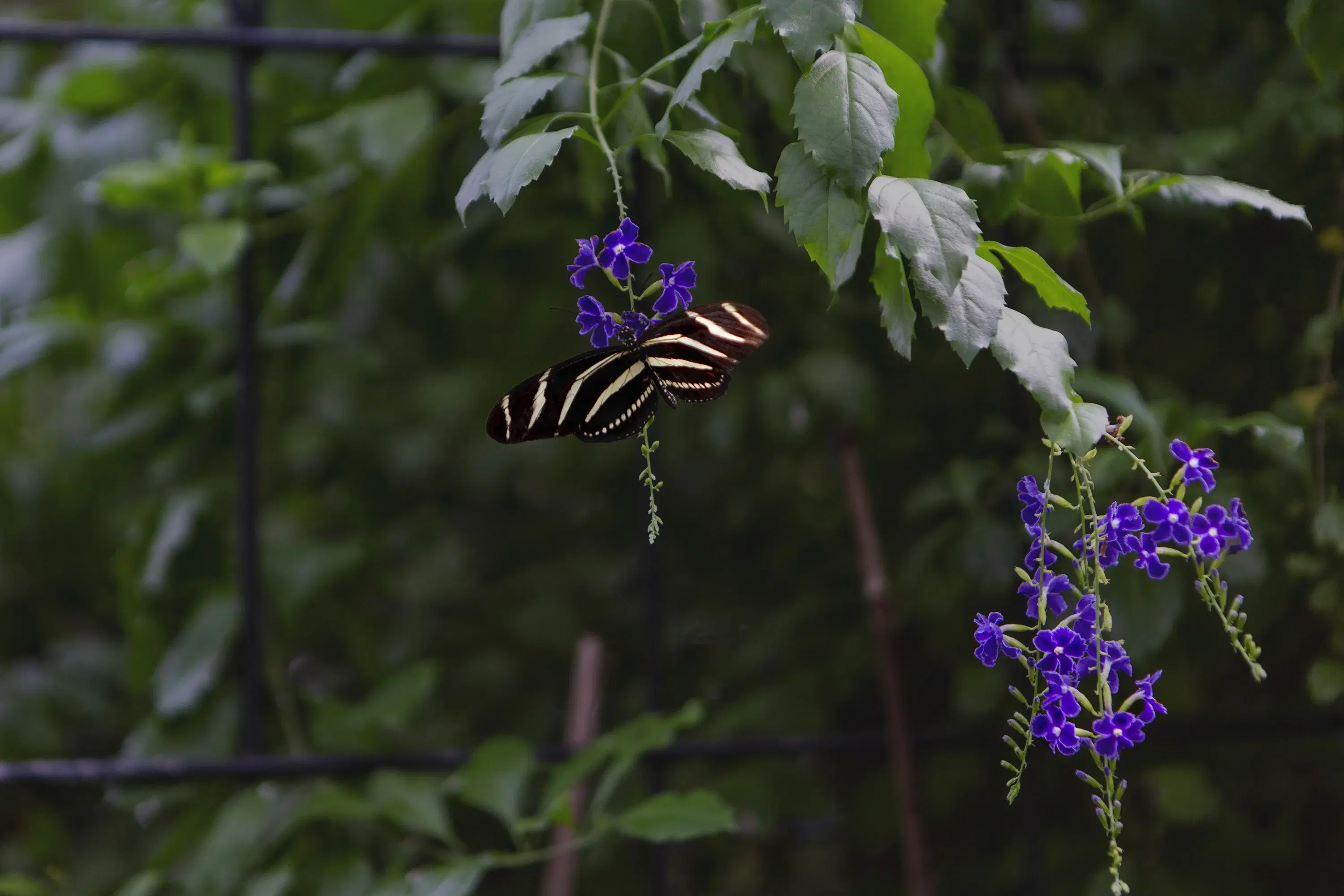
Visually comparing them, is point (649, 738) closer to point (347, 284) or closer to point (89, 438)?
point (347, 284)

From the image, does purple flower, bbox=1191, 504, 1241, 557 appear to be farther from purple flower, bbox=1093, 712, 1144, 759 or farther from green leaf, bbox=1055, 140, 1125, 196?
green leaf, bbox=1055, 140, 1125, 196

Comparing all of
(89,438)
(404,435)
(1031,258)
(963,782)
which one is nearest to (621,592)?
(404,435)

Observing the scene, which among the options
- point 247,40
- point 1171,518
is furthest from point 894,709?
point 247,40

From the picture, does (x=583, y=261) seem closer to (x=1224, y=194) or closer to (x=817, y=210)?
(x=817, y=210)

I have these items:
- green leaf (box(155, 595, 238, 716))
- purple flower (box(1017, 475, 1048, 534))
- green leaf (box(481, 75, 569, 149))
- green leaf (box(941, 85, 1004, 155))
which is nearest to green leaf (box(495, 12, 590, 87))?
green leaf (box(481, 75, 569, 149))

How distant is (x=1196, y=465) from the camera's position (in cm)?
71

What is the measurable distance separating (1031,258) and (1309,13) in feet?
1.35

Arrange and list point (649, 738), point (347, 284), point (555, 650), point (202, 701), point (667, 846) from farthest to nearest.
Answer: point (555, 650)
point (347, 284)
point (202, 701)
point (667, 846)
point (649, 738)

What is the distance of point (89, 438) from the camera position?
59.0 inches

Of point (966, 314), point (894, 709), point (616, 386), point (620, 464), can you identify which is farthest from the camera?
point (620, 464)

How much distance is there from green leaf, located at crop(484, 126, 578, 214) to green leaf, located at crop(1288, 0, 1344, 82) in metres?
0.63

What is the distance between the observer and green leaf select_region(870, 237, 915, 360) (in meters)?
0.70

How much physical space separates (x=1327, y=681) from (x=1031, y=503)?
53 cm

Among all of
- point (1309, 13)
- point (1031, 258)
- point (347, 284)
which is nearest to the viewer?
point (1031, 258)
